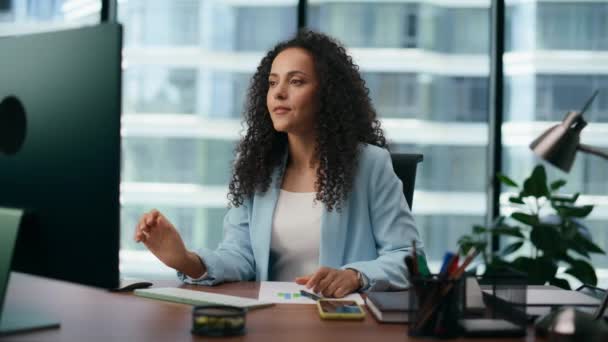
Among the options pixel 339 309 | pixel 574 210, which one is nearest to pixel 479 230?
pixel 339 309

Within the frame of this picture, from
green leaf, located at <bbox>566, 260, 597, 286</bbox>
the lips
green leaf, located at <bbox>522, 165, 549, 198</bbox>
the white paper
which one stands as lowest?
green leaf, located at <bbox>566, 260, 597, 286</bbox>

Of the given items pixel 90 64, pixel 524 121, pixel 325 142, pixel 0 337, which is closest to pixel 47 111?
pixel 90 64

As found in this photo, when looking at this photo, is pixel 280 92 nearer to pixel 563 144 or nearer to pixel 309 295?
pixel 309 295

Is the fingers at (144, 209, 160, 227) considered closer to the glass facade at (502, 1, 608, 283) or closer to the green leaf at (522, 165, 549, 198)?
the green leaf at (522, 165, 549, 198)

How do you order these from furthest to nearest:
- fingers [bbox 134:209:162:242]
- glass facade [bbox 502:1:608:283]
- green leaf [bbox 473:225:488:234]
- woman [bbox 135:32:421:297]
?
glass facade [bbox 502:1:608:283] < woman [bbox 135:32:421:297] < fingers [bbox 134:209:162:242] < green leaf [bbox 473:225:488:234]

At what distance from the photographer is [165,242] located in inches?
55.4

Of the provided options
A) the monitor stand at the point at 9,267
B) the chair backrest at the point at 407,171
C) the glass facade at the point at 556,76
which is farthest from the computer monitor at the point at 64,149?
the glass facade at the point at 556,76

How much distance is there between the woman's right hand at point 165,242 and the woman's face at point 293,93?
53 cm

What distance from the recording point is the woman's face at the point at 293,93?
181 cm

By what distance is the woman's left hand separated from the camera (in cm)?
129

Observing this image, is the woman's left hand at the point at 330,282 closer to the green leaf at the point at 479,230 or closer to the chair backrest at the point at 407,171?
the green leaf at the point at 479,230

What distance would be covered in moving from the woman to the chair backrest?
3.2 inches

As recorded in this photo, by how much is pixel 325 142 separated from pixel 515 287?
0.90 meters

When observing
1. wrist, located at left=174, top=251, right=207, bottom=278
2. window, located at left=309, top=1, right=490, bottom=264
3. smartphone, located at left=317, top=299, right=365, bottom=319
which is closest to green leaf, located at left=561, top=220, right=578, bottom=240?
smartphone, located at left=317, top=299, right=365, bottom=319
